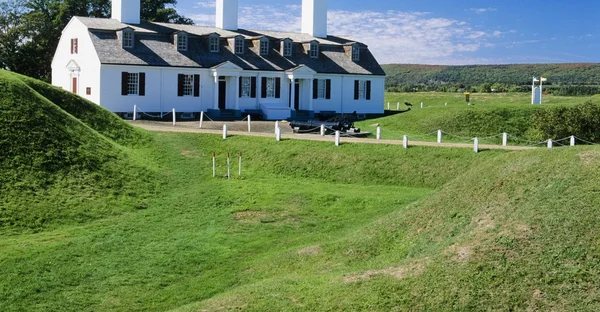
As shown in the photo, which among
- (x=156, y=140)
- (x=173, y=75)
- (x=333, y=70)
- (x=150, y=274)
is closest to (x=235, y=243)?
(x=150, y=274)

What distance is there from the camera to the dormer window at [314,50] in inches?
2237

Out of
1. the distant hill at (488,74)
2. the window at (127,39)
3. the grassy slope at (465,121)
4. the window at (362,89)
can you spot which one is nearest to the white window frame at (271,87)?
the grassy slope at (465,121)

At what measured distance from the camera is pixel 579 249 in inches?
590

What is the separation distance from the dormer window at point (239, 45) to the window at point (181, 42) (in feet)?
12.3

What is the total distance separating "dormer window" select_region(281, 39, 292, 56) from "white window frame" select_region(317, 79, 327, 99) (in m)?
3.06

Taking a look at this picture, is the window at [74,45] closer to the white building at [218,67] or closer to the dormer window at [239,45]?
the white building at [218,67]

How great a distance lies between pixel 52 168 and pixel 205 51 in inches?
1003

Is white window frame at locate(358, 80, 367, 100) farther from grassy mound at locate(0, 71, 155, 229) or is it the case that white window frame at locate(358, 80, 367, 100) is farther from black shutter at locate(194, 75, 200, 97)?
grassy mound at locate(0, 71, 155, 229)

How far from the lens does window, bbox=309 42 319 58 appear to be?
56.8 m

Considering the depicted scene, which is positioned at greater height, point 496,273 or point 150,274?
point 496,273

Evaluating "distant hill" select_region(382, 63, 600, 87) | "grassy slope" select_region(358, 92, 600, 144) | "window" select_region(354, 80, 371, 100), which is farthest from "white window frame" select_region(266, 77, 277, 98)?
"distant hill" select_region(382, 63, 600, 87)

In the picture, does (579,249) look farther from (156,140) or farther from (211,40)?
(211,40)

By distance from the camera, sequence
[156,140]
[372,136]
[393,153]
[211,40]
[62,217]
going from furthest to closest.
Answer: [211,40], [372,136], [156,140], [393,153], [62,217]

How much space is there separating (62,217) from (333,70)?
34.5 m
